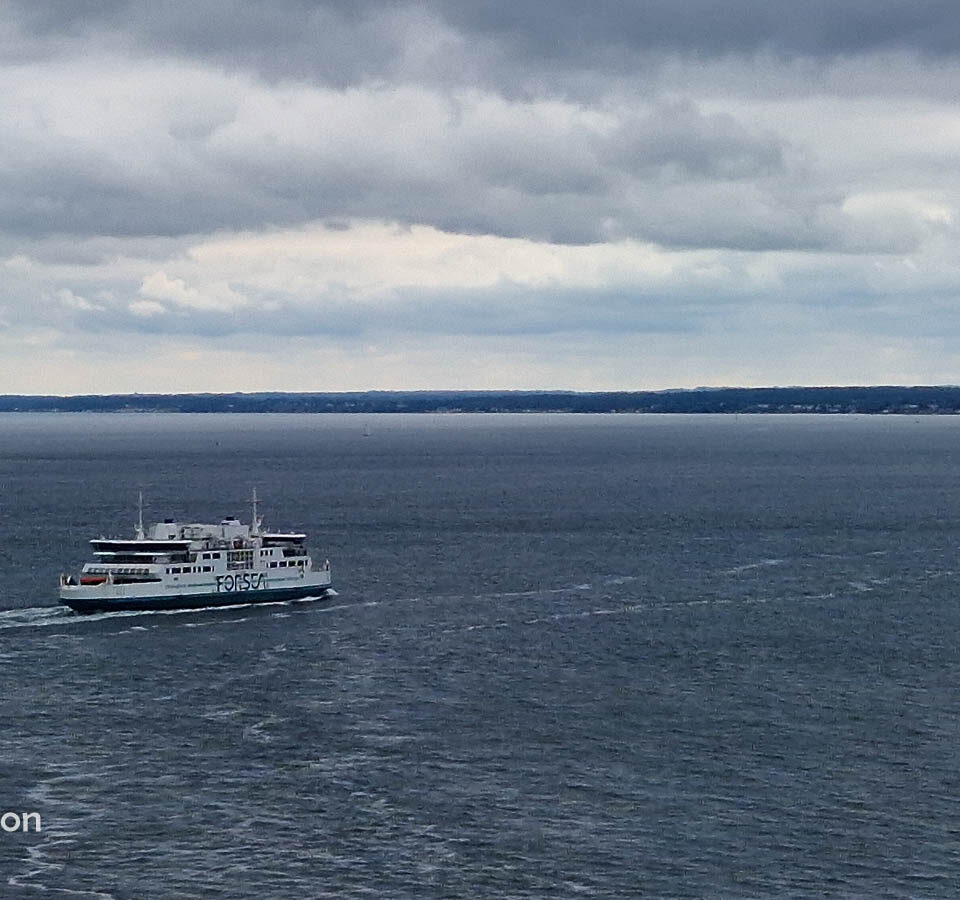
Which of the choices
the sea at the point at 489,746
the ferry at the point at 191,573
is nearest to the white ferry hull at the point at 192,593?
the ferry at the point at 191,573

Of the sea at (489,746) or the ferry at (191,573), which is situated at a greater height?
the ferry at (191,573)

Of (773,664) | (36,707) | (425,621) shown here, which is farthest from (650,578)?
(36,707)

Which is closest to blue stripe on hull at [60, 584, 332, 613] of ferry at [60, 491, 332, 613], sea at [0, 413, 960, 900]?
ferry at [60, 491, 332, 613]

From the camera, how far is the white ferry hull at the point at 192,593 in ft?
469

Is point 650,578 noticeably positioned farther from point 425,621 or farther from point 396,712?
point 396,712

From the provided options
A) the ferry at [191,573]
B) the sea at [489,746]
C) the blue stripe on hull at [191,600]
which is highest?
the ferry at [191,573]

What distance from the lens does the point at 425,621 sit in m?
137

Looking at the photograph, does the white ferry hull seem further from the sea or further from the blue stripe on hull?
the sea

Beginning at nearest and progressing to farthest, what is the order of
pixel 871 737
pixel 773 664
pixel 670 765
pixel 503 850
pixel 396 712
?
pixel 503 850 < pixel 670 765 < pixel 871 737 < pixel 396 712 < pixel 773 664

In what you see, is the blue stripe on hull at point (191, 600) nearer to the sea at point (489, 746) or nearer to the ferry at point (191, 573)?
the ferry at point (191, 573)

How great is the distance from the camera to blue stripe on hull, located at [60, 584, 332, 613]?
470 feet

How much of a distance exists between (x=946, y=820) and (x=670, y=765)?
15.7 m

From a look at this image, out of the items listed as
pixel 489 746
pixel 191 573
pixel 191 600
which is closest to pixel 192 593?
pixel 191 600

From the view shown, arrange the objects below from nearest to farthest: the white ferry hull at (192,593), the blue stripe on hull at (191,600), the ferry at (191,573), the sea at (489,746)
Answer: the sea at (489,746) < the white ferry hull at (192,593) < the blue stripe on hull at (191,600) < the ferry at (191,573)
